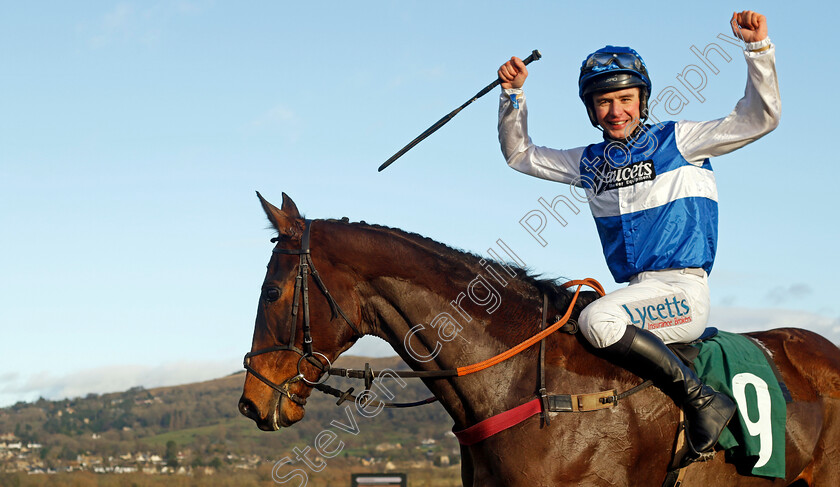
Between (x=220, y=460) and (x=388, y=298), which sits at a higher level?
(x=388, y=298)

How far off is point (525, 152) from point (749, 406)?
2085 millimetres

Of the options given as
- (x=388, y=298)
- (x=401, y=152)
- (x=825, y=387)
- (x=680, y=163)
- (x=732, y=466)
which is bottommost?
(x=732, y=466)

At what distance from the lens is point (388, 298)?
13.4ft

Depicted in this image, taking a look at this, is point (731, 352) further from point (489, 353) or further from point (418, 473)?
point (418, 473)

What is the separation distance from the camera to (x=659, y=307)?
4.05m

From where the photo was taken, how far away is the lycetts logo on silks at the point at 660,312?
4016mm

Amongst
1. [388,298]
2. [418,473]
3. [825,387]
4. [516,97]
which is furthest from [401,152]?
[418,473]

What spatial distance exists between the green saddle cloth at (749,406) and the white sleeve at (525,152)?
54.8 inches

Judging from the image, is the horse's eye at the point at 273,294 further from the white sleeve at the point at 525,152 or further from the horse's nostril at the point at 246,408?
the white sleeve at the point at 525,152

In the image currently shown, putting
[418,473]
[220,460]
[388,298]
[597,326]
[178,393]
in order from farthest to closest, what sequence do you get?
[178,393] → [220,460] → [418,473] → [388,298] → [597,326]

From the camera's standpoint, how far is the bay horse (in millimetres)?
3738

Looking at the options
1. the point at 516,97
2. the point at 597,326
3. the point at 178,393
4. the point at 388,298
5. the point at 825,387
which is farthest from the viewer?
the point at 178,393

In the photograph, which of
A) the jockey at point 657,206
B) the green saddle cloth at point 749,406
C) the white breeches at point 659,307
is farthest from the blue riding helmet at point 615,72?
the green saddle cloth at point 749,406

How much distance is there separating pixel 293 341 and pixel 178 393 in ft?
185
